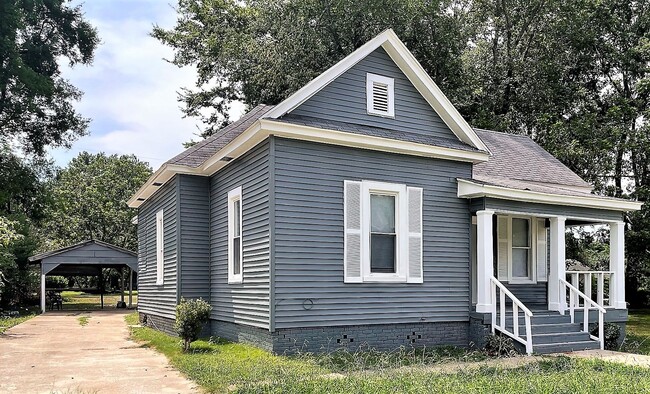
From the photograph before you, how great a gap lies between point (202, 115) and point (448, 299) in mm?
21524

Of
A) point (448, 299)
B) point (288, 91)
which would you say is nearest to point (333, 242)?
point (448, 299)

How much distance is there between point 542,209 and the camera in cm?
1285

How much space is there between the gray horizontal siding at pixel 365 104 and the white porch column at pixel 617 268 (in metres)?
4.83

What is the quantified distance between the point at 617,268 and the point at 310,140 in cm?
828

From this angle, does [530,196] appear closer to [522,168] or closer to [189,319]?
[522,168]

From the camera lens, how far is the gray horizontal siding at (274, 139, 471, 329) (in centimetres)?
1041

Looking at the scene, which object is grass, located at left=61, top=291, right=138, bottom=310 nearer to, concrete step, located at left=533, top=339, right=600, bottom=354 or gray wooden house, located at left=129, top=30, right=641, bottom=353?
gray wooden house, located at left=129, top=30, right=641, bottom=353

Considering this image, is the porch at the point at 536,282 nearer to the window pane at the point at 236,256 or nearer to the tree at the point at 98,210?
the window pane at the point at 236,256

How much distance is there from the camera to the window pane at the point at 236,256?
12.0 metres

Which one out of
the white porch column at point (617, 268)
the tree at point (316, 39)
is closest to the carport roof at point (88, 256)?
the tree at point (316, 39)

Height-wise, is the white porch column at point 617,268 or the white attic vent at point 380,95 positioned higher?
the white attic vent at point 380,95

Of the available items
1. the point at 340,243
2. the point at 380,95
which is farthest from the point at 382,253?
the point at 380,95

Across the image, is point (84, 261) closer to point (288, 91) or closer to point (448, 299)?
point (288, 91)

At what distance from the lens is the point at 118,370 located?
9.54 m
